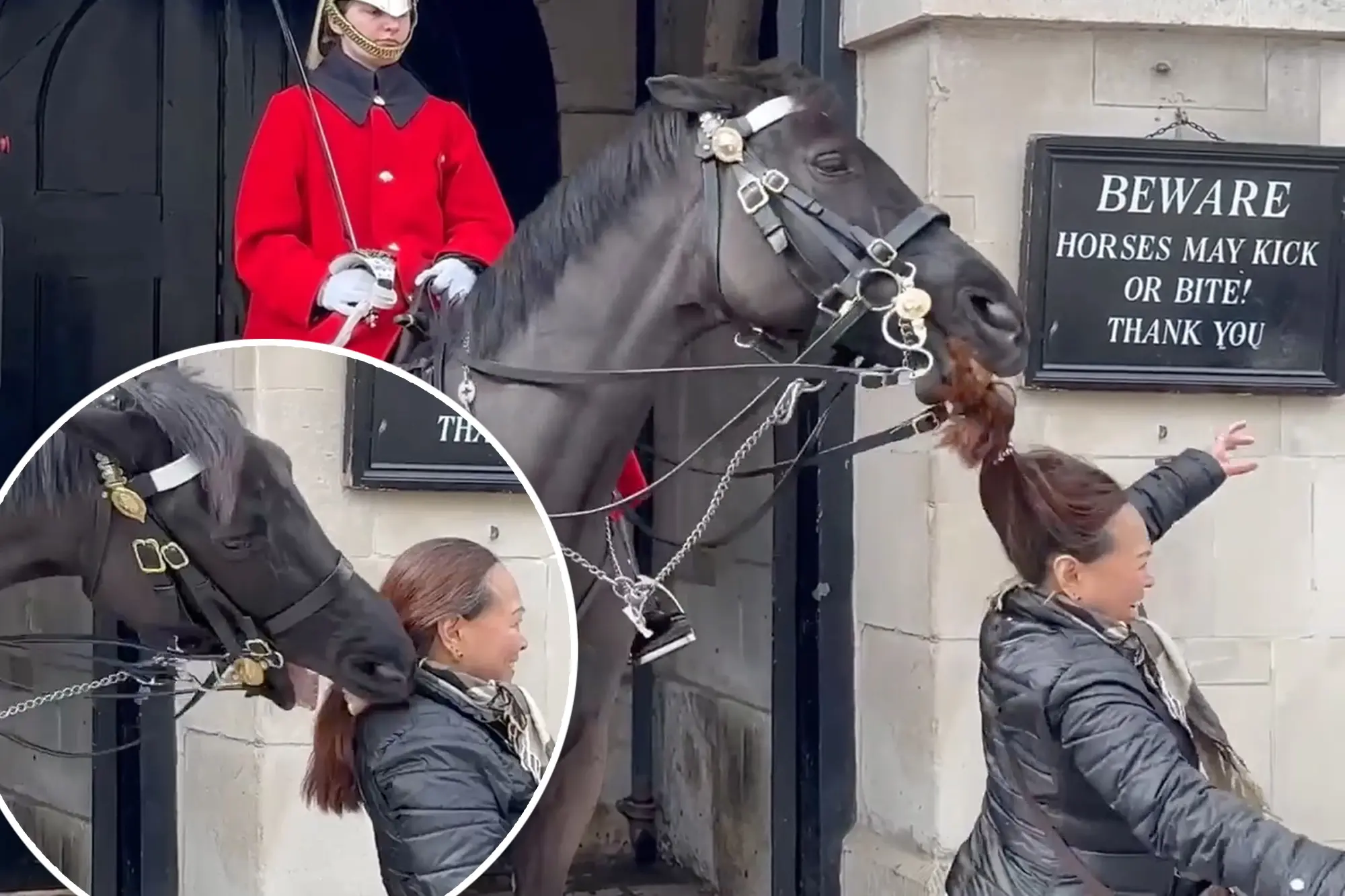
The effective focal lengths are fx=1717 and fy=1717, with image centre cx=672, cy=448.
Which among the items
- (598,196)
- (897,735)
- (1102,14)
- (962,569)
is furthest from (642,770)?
(598,196)

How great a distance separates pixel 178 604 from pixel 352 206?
1.44 metres

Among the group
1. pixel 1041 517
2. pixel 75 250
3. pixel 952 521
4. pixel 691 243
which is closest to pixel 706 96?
pixel 691 243

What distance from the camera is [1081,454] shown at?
3.42m

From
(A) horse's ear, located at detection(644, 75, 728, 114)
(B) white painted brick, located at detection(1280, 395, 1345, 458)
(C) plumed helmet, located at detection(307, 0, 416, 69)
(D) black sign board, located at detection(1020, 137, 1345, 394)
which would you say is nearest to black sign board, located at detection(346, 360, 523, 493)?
(A) horse's ear, located at detection(644, 75, 728, 114)

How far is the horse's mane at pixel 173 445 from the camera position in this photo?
1.73m

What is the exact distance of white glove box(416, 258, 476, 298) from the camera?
2.85 meters

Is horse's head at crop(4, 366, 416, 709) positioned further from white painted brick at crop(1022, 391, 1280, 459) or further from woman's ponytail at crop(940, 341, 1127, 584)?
white painted brick at crop(1022, 391, 1280, 459)

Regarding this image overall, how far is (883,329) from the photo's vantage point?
2.52 metres

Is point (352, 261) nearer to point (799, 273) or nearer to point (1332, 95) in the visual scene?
point (799, 273)

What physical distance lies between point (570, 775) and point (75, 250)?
6.75 ft

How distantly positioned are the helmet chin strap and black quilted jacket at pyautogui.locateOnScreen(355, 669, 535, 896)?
152 cm

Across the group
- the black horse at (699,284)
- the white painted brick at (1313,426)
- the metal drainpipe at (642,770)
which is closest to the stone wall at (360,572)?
the black horse at (699,284)

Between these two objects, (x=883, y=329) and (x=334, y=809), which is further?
(x=883, y=329)

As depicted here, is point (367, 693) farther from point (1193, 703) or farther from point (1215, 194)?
point (1215, 194)
